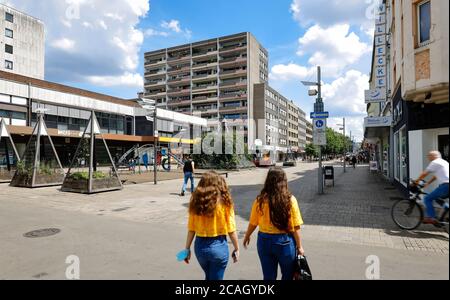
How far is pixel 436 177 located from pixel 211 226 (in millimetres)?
2194

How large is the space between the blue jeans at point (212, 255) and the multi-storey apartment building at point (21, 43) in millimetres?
57957

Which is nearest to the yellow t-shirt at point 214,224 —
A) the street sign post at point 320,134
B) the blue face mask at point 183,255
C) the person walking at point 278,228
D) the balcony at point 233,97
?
the blue face mask at point 183,255

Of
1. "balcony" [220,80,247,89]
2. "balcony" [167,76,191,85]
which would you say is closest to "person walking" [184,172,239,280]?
"balcony" [220,80,247,89]

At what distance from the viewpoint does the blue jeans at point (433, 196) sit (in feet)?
3.43

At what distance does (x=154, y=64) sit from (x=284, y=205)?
3482 inches

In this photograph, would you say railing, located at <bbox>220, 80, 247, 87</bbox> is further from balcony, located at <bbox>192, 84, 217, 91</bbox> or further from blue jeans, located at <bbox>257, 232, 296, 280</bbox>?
blue jeans, located at <bbox>257, 232, 296, 280</bbox>

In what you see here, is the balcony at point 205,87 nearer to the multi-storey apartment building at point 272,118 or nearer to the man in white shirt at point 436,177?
the multi-storey apartment building at point 272,118

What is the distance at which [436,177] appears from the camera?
1.08m

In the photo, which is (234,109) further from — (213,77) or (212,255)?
(212,255)

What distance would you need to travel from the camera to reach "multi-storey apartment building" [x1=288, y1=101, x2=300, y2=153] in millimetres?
97931

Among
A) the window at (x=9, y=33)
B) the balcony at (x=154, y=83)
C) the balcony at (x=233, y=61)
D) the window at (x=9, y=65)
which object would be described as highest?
the balcony at (x=233, y=61)

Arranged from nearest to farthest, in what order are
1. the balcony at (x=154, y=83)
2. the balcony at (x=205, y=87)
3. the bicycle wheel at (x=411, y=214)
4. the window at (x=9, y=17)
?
the bicycle wheel at (x=411, y=214) → the window at (x=9, y=17) → the balcony at (x=205, y=87) → the balcony at (x=154, y=83)

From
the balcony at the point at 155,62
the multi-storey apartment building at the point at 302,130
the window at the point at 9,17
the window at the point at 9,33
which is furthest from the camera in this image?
the multi-storey apartment building at the point at 302,130
